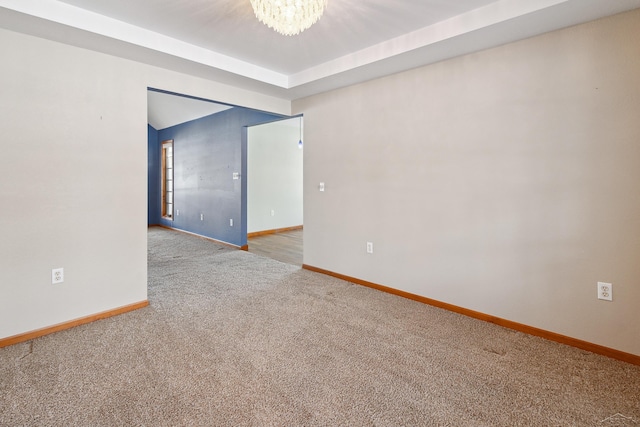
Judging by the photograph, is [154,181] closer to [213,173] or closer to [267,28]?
[213,173]

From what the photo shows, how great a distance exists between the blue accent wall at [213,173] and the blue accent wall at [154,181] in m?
0.60

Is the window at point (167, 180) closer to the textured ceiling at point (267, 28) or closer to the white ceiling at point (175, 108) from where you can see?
the white ceiling at point (175, 108)

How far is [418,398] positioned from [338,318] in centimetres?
A: 112

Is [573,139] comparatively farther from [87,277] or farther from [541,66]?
[87,277]

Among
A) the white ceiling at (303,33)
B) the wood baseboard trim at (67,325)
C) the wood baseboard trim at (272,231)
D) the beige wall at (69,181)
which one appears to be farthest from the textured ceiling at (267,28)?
the wood baseboard trim at (272,231)

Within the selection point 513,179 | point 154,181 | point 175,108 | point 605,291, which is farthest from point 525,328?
point 154,181

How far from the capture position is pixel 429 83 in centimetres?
305

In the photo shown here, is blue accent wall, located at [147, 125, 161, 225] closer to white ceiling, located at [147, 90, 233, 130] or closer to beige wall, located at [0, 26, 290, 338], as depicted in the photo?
white ceiling, located at [147, 90, 233, 130]

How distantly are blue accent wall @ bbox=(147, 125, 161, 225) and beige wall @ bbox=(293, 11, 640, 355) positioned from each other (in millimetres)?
6420

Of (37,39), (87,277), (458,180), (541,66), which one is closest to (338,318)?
(458,180)

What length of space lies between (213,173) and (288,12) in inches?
191

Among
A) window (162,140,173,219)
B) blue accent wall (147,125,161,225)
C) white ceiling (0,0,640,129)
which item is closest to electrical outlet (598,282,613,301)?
white ceiling (0,0,640,129)

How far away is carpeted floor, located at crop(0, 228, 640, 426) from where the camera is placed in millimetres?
1634

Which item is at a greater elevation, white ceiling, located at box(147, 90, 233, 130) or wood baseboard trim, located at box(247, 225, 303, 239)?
white ceiling, located at box(147, 90, 233, 130)
